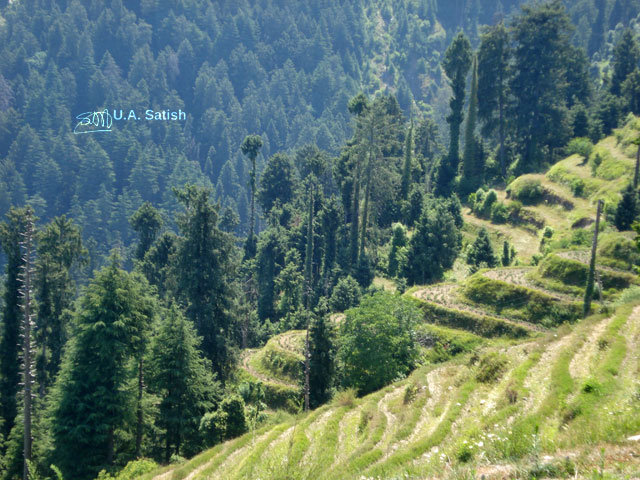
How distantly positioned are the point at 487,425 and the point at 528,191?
50.6 metres

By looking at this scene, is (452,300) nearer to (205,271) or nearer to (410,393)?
(205,271)

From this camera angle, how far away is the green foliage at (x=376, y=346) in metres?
31.6

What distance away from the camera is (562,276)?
38.4 meters

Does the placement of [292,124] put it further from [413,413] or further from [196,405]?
[413,413]

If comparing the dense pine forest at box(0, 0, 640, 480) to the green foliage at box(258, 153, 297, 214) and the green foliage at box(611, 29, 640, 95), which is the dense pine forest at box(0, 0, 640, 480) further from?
the green foliage at box(258, 153, 297, 214)

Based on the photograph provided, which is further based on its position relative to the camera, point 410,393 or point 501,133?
point 501,133

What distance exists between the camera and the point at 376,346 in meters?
32.5

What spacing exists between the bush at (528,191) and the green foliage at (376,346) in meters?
33.0

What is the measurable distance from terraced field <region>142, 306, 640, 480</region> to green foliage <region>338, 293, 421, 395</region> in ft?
19.9

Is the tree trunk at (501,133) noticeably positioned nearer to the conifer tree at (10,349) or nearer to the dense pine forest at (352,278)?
the dense pine forest at (352,278)

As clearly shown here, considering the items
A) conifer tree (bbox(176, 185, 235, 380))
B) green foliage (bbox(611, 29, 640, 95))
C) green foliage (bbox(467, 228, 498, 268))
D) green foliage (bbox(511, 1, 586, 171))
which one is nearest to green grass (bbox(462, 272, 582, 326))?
green foliage (bbox(467, 228, 498, 268))

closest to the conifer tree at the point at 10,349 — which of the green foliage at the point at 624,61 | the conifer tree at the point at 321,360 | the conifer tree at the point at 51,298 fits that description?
the conifer tree at the point at 51,298

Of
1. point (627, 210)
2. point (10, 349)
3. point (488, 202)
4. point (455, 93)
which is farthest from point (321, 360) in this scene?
point (455, 93)

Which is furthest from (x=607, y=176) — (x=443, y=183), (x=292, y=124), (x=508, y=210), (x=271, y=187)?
(x=292, y=124)
